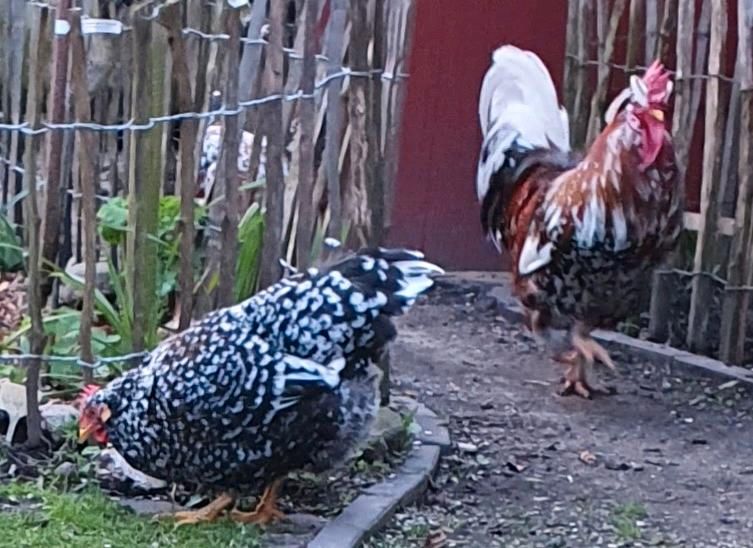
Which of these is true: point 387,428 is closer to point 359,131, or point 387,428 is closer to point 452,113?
point 359,131

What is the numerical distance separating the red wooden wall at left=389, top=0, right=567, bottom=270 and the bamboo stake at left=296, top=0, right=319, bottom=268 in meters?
2.91

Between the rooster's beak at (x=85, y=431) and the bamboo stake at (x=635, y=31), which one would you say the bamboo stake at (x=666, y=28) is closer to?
the bamboo stake at (x=635, y=31)

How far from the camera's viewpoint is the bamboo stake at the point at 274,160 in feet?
15.2

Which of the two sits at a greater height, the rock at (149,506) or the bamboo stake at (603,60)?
the bamboo stake at (603,60)

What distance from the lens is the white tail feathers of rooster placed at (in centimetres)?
608

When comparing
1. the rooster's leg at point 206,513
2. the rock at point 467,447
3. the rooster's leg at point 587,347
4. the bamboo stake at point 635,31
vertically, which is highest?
the bamboo stake at point 635,31

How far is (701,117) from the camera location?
6.88 m

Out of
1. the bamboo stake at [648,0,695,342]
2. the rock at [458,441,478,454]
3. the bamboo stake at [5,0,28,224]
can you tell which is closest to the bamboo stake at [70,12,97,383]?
the rock at [458,441,478,454]

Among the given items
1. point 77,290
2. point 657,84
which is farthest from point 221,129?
point 657,84

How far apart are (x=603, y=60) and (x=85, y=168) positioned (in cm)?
310

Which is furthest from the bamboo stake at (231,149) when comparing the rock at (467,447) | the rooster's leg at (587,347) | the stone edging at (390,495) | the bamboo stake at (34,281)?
the rooster's leg at (587,347)

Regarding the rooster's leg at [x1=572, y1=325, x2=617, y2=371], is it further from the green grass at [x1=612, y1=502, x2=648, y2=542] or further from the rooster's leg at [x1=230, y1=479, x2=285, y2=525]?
the rooster's leg at [x1=230, y1=479, x2=285, y2=525]

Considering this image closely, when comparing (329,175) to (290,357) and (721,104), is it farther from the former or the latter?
(721,104)

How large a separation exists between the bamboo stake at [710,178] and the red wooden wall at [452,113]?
1535 millimetres
